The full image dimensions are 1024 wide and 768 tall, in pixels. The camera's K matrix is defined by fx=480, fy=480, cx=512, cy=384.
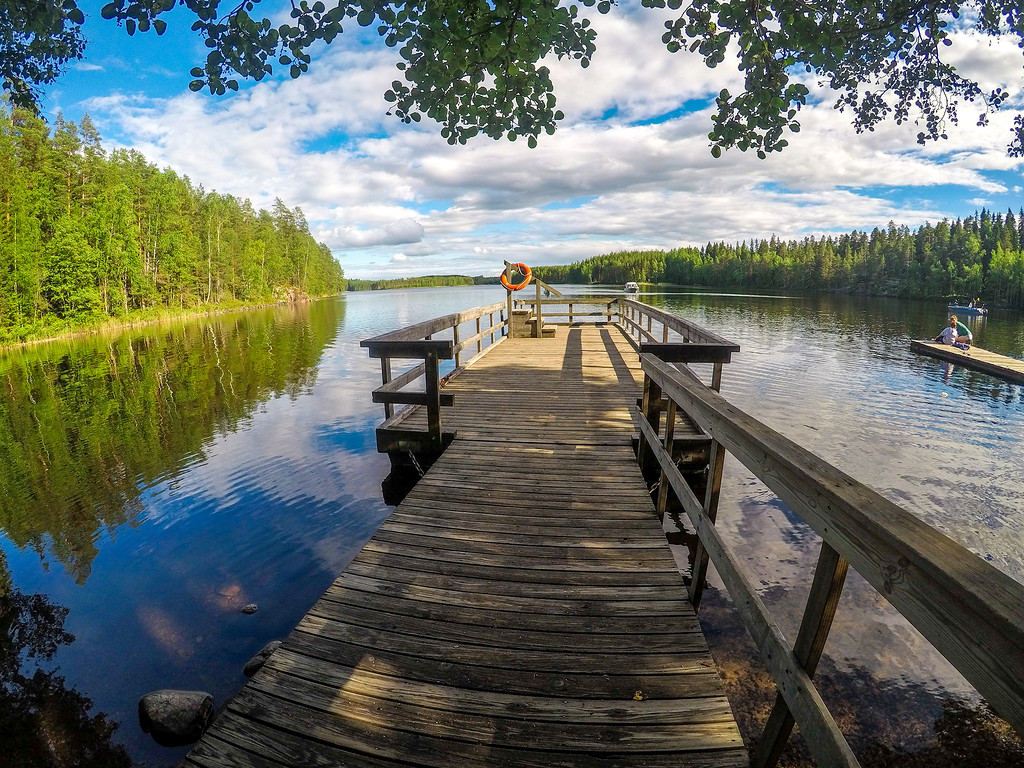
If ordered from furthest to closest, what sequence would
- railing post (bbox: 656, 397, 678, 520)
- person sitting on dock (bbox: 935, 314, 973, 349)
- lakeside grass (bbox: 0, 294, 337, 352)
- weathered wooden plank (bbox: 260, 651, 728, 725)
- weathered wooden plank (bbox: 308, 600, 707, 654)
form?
lakeside grass (bbox: 0, 294, 337, 352), person sitting on dock (bbox: 935, 314, 973, 349), railing post (bbox: 656, 397, 678, 520), weathered wooden plank (bbox: 308, 600, 707, 654), weathered wooden plank (bbox: 260, 651, 728, 725)

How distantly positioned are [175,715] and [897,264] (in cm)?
10419

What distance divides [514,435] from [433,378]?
54.0 inches

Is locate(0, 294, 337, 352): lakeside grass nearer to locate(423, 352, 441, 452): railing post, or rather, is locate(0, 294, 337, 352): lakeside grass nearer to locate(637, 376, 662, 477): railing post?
locate(423, 352, 441, 452): railing post

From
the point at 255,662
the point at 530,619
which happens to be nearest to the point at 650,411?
the point at 530,619

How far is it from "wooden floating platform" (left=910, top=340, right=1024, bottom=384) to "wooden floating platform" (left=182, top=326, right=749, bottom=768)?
66.0 feet

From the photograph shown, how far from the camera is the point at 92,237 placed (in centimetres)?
3344

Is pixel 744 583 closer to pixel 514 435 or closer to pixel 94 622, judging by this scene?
pixel 514 435

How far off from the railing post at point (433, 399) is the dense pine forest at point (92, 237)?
31.9 m

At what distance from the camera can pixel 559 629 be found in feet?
9.53

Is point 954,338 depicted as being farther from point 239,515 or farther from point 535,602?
point 239,515

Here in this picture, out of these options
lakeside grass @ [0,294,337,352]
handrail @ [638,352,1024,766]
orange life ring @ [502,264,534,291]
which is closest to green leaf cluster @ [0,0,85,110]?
handrail @ [638,352,1024,766]

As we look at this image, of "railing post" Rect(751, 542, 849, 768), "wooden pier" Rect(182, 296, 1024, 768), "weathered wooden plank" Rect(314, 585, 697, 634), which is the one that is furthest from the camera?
"weathered wooden plank" Rect(314, 585, 697, 634)

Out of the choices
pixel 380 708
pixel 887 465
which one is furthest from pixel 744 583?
pixel 887 465

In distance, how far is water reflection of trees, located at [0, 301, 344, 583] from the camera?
7.35 m
